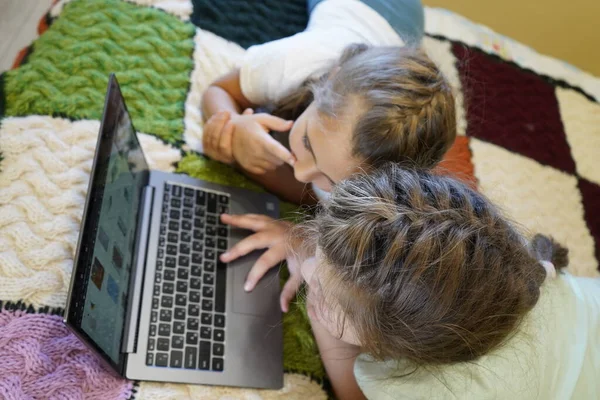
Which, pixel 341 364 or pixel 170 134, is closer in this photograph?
pixel 341 364

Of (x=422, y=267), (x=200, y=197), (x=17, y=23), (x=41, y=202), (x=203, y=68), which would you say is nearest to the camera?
(x=422, y=267)

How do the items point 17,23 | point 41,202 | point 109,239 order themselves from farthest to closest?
point 17,23, point 41,202, point 109,239

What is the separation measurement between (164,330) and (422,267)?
0.37 metres

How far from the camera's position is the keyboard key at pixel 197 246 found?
767 mm

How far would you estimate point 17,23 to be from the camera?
108 cm

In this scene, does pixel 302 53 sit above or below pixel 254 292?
above

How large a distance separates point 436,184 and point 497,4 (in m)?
1.07

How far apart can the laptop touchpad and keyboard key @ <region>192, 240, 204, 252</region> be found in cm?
5

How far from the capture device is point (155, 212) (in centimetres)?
76

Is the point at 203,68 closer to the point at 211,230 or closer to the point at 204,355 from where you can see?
the point at 211,230

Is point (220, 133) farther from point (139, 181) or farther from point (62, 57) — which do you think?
point (62, 57)

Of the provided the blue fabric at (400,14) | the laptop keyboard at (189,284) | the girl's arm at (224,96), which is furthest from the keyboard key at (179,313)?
the blue fabric at (400,14)

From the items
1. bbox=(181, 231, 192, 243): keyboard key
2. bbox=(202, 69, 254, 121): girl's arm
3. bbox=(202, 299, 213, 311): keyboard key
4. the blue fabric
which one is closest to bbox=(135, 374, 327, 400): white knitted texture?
bbox=(202, 299, 213, 311): keyboard key

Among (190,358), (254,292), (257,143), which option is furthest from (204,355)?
(257,143)
